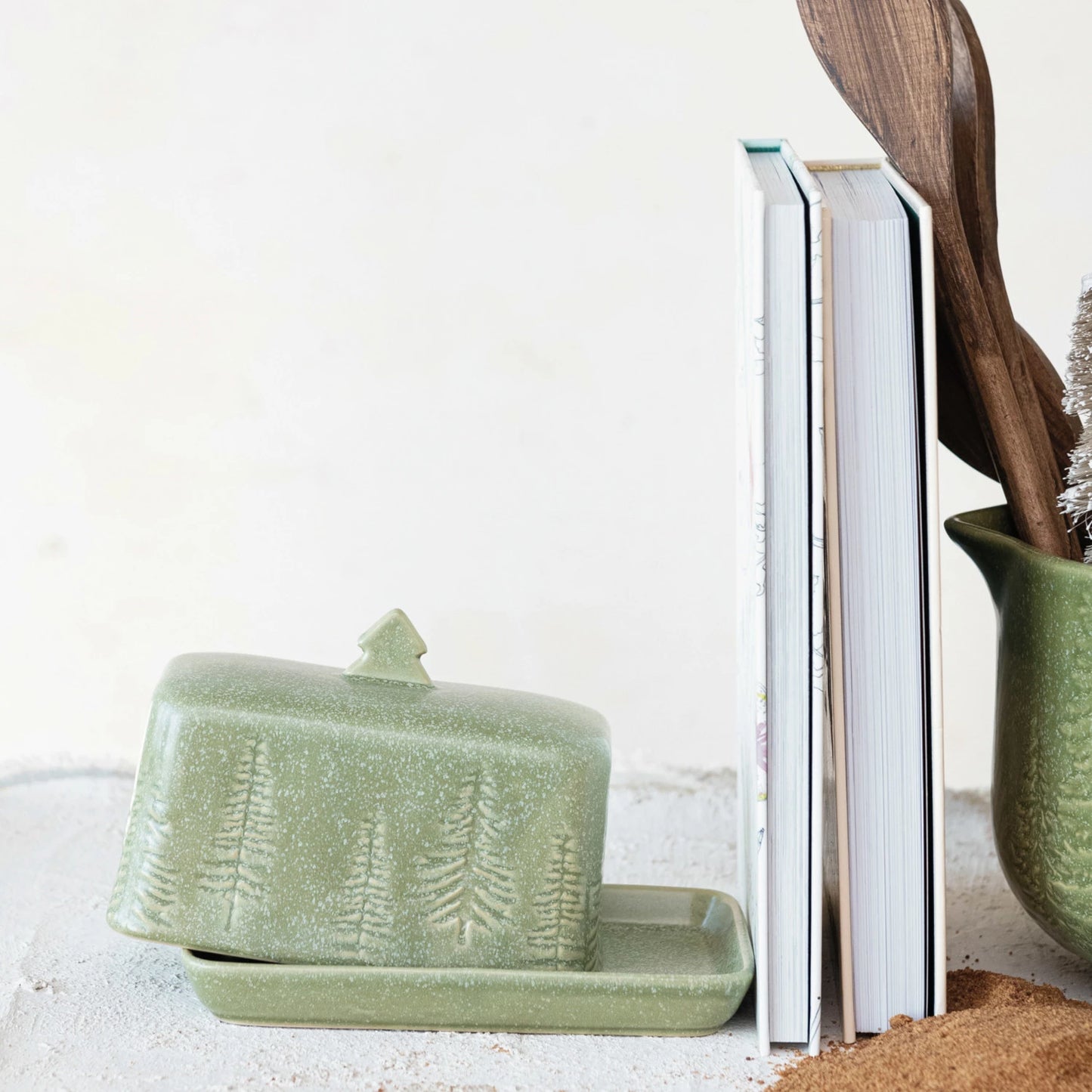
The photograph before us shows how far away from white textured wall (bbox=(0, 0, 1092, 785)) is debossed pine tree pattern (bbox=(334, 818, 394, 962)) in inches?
15.1

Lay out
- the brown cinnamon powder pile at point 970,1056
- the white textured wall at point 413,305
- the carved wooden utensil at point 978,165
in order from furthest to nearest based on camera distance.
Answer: the white textured wall at point 413,305 < the carved wooden utensil at point 978,165 < the brown cinnamon powder pile at point 970,1056

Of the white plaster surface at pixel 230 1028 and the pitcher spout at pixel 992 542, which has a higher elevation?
the pitcher spout at pixel 992 542

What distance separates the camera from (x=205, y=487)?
768 mm

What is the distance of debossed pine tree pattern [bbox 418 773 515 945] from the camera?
1.27ft

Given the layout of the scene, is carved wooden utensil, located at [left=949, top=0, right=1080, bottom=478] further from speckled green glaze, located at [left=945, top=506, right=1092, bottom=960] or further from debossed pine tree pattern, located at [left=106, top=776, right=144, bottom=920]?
debossed pine tree pattern, located at [left=106, top=776, right=144, bottom=920]

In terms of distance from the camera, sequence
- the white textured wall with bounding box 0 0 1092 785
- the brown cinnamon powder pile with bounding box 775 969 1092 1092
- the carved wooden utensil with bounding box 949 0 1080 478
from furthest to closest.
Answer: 1. the white textured wall with bounding box 0 0 1092 785
2. the carved wooden utensil with bounding box 949 0 1080 478
3. the brown cinnamon powder pile with bounding box 775 969 1092 1092

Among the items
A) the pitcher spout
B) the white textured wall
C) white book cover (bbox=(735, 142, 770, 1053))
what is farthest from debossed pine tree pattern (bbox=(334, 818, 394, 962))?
the white textured wall

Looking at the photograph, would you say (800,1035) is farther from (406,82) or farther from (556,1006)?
(406,82)

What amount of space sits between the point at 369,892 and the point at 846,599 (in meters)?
0.18

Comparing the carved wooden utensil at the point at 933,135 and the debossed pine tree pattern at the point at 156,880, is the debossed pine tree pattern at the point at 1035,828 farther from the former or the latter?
the debossed pine tree pattern at the point at 156,880

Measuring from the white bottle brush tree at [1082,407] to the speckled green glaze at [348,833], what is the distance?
19 centimetres

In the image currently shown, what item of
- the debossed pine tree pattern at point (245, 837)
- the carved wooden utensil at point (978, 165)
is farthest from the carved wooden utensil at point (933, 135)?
the debossed pine tree pattern at point (245, 837)

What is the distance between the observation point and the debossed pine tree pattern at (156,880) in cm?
38

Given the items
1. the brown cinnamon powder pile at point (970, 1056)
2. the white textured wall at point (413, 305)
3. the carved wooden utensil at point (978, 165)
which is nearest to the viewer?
the brown cinnamon powder pile at point (970, 1056)
